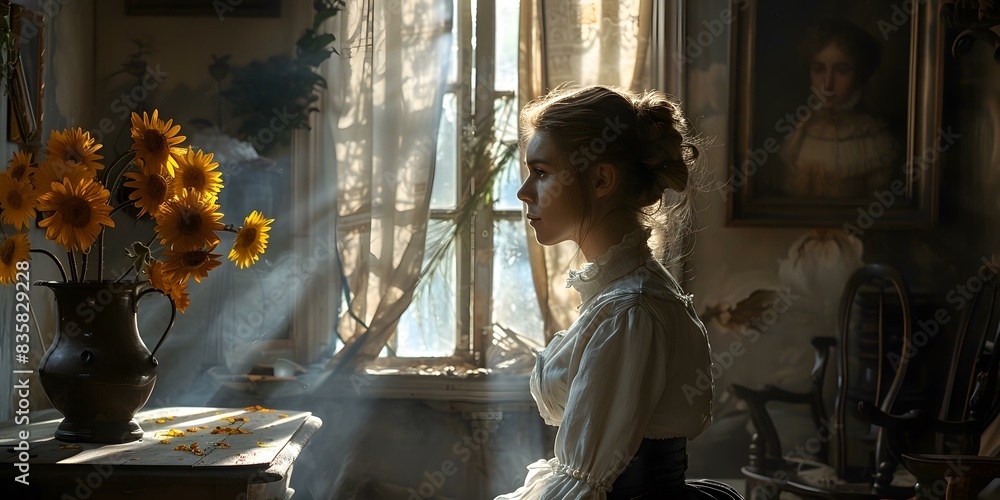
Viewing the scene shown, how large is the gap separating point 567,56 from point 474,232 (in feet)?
2.76

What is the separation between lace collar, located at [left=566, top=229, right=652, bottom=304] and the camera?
1.67 meters

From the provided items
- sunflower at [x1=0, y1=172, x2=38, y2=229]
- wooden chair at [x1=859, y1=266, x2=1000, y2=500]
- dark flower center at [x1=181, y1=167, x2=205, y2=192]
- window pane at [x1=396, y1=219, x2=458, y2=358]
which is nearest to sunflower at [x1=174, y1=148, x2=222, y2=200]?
dark flower center at [x1=181, y1=167, x2=205, y2=192]

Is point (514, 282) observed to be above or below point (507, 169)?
below

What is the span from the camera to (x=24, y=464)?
177 cm

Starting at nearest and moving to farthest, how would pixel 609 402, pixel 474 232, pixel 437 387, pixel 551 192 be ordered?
pixel 609 402 < pixel 551 192 < pixel 437 387 < pixel 474 232

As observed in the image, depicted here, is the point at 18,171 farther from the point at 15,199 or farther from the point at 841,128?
the point at 841,128

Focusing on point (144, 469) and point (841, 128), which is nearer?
point (144, 469)

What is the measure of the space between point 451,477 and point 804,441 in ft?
4.91

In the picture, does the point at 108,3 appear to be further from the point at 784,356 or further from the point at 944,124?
the point at 944,124

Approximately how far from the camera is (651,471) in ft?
4.94

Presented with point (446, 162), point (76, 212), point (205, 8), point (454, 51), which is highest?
point (205, 8)

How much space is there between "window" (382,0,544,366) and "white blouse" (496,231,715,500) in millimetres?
2116

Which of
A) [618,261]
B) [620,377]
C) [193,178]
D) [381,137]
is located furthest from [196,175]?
[381,137]

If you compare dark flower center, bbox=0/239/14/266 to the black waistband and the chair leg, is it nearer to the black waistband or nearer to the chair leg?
the black waistband
